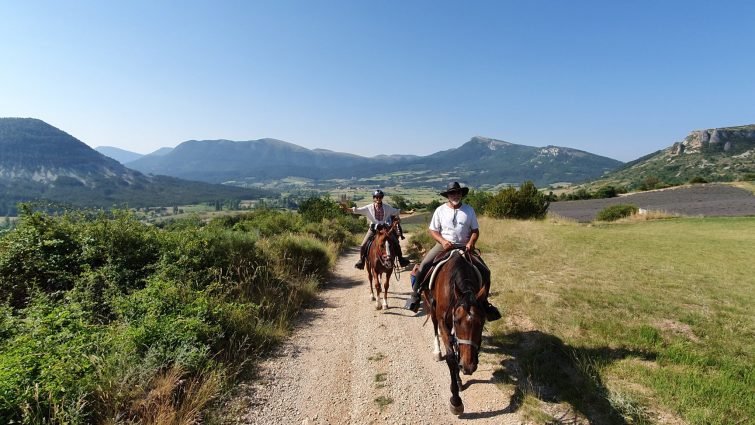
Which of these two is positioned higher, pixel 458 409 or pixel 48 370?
pixel 48 370

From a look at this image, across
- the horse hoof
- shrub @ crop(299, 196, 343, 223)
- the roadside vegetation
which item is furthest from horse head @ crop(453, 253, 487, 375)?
shrub @ crop(299, 196, 343, 223)

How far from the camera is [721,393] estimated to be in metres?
4.49

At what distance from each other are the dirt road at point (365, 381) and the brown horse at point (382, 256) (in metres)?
0.98

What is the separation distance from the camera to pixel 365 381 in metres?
5.82

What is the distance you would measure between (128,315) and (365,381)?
4.27 m

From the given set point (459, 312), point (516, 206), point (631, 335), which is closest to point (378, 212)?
point (459, 312)

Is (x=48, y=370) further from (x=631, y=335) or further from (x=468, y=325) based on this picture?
(x=631, y=335)

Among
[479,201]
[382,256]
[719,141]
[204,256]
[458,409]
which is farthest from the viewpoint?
[719,141]

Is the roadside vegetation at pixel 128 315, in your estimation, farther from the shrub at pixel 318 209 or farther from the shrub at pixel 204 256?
the shrub at pixel 318 209

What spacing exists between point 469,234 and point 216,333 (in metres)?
4.97

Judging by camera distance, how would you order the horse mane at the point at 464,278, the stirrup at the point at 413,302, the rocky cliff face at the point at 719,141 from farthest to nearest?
the rocky cliff face at the point at 719,141
the stirrup at the point at 413,302
the horse mane at the point at 464,278

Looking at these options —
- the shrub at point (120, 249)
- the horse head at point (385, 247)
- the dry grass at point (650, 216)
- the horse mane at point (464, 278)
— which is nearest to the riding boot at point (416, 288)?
the horse mane at point (464, 278)

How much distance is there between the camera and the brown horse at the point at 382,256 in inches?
361

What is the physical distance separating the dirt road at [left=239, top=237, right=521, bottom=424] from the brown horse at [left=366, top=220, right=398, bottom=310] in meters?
0.98
